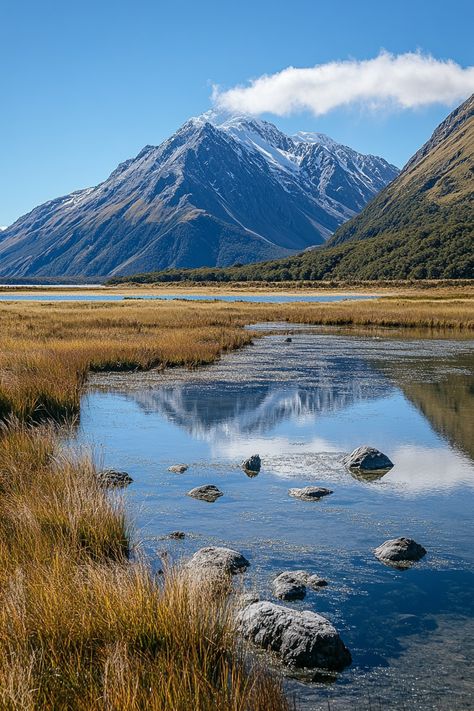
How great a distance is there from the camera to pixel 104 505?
10.8 m

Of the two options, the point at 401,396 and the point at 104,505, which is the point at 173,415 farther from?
the point at 104,505

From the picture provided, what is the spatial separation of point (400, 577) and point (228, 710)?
5130mm

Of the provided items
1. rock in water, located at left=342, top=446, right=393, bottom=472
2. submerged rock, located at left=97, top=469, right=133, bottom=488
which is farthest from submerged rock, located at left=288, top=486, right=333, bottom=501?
submerged rock, located at left=97, top=469, right=133, bottom=488

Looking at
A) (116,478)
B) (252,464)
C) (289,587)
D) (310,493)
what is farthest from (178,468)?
(289,587)

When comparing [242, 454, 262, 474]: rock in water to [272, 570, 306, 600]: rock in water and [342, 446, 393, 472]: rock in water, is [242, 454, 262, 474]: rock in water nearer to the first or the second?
[342, 446, 393, 472]: rock in water

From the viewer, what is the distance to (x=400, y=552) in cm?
1077

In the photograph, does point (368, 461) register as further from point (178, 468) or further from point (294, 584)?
point (294, 584)

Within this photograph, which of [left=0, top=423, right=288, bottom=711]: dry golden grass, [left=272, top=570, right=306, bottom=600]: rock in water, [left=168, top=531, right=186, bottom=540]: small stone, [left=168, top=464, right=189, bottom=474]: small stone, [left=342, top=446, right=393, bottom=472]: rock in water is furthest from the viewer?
[left=342, top=446, right=393, bottom=472]: rock in water

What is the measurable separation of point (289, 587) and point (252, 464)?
23.4 ft

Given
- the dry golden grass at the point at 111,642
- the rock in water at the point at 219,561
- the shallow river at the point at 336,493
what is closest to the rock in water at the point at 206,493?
the shallow river at the point at 336,493

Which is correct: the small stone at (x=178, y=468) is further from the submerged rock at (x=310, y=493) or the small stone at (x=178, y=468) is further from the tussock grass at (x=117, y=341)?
the tussock grass at (x=117, y=341)

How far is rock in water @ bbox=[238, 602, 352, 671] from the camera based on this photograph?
7727 mm

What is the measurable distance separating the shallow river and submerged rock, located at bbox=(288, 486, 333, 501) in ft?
0.75

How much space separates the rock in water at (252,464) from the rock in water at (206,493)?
6.80 ft
